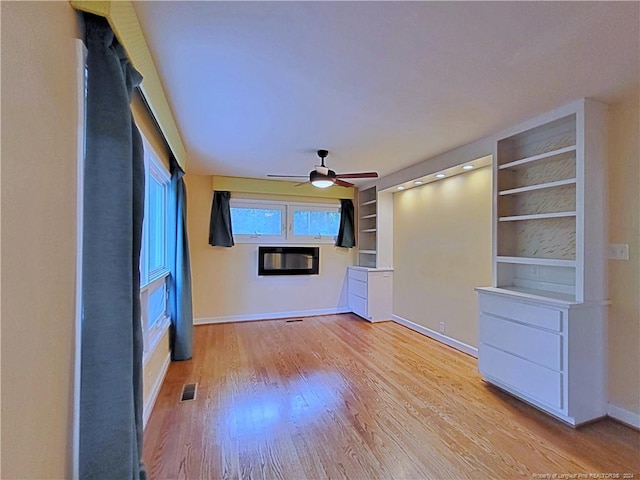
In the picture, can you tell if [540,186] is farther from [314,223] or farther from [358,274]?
[314,223]

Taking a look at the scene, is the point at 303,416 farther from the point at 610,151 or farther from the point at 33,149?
the point at 610,151

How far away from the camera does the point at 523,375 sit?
2.55 metres

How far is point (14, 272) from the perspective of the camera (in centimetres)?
85

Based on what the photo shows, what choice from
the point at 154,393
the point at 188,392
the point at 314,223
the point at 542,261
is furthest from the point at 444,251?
the point at 154,393

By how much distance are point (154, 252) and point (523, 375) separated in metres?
3.54

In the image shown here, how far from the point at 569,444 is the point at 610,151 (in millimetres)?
2188

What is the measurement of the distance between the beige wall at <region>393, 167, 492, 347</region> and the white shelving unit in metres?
0.51

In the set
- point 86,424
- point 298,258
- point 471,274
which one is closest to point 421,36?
point 86,424

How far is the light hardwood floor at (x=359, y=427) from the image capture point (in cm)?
183

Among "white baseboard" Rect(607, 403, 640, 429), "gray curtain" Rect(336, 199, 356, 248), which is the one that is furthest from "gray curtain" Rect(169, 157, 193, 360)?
"white baseboard" Rect(607, 403, 640, 429)

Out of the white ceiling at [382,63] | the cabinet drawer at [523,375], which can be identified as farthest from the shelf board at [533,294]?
the white ceiling at [382,63]

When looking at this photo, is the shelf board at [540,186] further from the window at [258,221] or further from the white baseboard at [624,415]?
the window at [258,221]

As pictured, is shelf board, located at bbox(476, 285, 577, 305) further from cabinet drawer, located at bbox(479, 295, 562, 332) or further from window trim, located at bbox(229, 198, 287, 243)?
window trim, located at bbox(229, 198, 287, 243)

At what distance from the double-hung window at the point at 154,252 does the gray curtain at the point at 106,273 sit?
1.09 m
